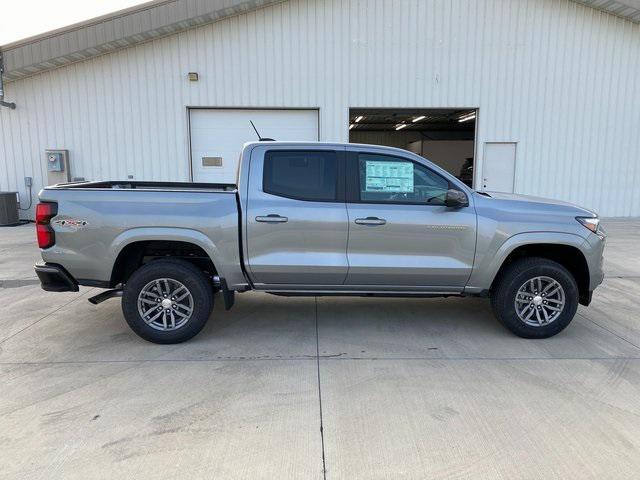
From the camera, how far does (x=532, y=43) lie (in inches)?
518

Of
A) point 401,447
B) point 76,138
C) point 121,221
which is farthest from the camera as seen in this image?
point 76,138

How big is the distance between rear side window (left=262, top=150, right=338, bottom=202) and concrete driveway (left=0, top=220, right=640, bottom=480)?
148 cm

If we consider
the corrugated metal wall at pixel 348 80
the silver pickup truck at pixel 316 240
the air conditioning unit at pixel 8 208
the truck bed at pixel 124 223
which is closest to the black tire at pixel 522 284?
the silver pickup truck at pixel 316 240

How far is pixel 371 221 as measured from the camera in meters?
4.42

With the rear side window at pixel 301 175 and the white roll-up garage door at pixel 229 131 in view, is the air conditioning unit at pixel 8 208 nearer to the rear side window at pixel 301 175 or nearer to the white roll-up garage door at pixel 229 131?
the white roll-up garage door at pixel 229 131

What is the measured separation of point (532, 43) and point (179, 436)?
46.6 feet

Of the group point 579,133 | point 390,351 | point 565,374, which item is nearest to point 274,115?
point 579,133

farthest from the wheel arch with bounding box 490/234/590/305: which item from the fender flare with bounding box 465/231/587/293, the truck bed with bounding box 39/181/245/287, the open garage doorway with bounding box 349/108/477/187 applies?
the open garage doorway with bounding box 349/108/477/187

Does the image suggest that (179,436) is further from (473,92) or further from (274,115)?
(473,92)

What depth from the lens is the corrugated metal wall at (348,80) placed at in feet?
41.3

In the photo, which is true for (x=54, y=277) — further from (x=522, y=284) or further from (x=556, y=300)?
(x=556, y=300)

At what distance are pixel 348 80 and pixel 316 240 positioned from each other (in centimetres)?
968

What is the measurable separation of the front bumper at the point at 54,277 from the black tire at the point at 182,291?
0.55 meters

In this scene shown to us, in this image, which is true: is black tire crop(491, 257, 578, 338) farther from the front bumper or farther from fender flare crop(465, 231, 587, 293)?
the front bumper
